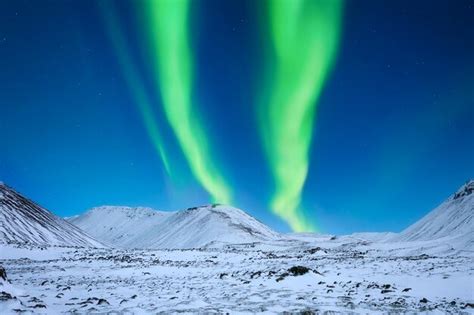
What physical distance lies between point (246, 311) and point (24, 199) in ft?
474

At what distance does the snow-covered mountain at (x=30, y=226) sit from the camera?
92812mm

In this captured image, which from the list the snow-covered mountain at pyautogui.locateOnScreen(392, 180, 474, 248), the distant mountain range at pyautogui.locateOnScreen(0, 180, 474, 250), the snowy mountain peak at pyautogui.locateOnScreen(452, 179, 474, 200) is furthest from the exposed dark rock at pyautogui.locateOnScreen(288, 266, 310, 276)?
the snowy mountain peak at pyautogui.locateOnScreen(452, 179, 474, 200)

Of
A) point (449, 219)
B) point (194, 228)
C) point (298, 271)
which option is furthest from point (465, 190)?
point (194, 228)

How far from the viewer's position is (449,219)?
3819 inches

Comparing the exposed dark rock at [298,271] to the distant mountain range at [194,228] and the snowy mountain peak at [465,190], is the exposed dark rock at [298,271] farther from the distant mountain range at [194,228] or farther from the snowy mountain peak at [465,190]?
the snowy mountain peak at [465,190]

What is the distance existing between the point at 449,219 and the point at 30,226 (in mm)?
120222

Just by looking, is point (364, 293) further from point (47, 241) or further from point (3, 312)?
point (47, 241)

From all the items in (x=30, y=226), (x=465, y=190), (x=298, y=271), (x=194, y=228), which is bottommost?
(x=298, y=271)

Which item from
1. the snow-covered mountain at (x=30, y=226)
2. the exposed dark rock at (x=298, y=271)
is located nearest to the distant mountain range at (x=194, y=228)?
the snow-covered mountain at (x=30, y=226)

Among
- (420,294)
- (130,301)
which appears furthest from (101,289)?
(420,294)

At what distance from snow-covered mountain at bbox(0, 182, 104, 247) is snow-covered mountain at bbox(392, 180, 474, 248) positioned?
10214 cm

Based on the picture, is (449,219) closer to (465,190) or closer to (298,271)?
(465,190)

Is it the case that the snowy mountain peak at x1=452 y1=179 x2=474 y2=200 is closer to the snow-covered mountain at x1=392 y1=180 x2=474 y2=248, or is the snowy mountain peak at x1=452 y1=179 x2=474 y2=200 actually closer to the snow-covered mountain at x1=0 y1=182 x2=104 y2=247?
the snow-covered mountain at x1=392 y1=180 x2=474 y2=248

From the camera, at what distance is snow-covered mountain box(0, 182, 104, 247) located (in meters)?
92.8
